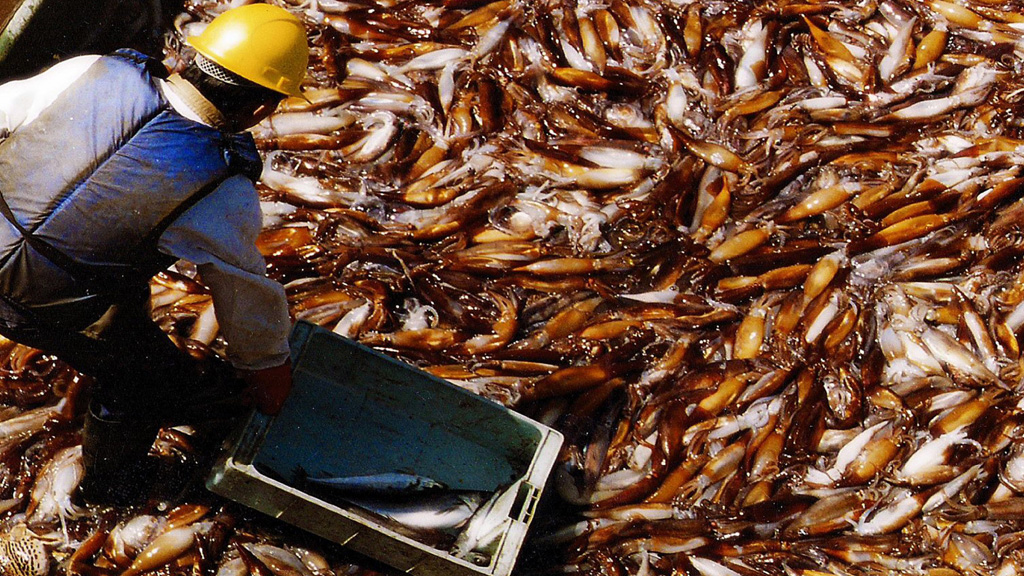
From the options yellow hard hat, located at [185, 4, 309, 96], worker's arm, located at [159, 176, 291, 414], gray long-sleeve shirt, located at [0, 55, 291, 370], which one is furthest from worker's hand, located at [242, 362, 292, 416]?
yellow hard hat, located at [185, 4, 309, 96]

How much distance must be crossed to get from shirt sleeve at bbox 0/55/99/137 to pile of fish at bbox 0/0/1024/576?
1521 mm

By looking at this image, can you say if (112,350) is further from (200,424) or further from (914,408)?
(914,408)

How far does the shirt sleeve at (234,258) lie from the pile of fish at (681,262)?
1193 mm

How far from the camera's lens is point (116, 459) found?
3.43m

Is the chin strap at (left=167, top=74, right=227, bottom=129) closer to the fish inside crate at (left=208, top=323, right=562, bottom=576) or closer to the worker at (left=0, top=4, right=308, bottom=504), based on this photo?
the worker at (left=0, top=4, right=308, bottom=504)

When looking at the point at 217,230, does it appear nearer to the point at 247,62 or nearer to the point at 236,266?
the point at 236,266

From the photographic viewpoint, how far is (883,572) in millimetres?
3762

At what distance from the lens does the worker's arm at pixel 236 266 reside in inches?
103

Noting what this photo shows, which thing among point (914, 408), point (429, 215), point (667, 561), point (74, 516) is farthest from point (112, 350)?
point (914, 408)

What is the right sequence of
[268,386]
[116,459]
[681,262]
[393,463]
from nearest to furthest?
[268,386] < [116,459] < [393,463] < [681,262]

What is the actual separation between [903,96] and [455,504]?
3.78m

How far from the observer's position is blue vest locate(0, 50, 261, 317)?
2.55 meters

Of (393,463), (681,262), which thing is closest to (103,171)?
(393,463)

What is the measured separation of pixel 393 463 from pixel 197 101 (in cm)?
176
